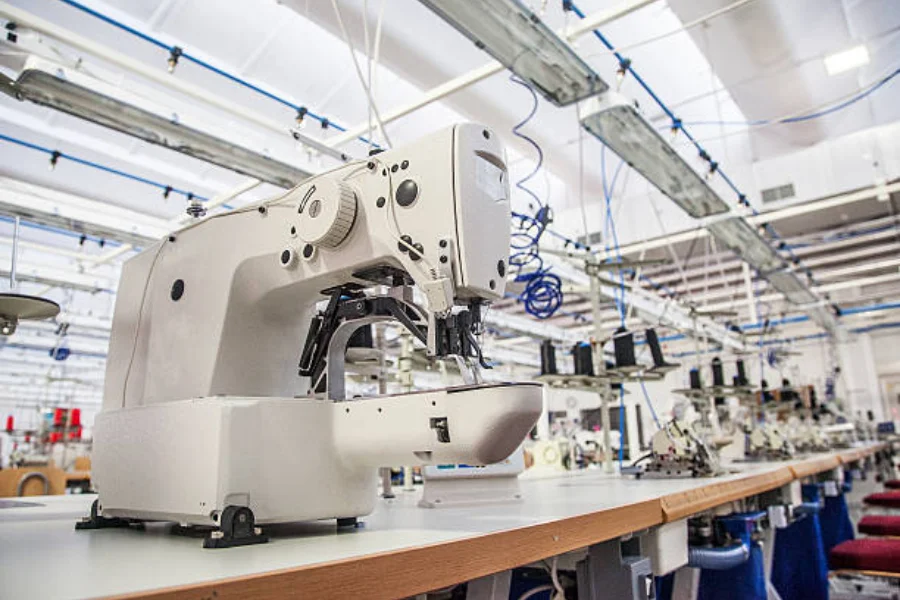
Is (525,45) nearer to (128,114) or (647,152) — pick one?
(647,152)

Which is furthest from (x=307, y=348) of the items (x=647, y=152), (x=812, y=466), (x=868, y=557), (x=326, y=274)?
(x=812, y=466)

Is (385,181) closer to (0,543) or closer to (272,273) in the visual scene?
(272,273)

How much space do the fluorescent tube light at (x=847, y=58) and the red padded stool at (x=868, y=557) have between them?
96.6 inches

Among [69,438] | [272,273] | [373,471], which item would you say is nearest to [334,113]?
[272,273]

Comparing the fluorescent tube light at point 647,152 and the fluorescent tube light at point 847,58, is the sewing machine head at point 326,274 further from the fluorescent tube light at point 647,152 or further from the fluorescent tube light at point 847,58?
the fluorescent tube light at point 847,58

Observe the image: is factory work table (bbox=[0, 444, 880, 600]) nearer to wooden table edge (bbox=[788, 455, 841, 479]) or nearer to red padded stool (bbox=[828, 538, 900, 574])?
red padded stool (bbox=[828, 538, 900, 574])

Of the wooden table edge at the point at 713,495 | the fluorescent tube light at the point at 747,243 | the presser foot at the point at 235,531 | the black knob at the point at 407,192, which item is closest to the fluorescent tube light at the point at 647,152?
the fluorescent tube light at the point at 747,243

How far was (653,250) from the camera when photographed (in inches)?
225

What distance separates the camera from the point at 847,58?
3.39 m

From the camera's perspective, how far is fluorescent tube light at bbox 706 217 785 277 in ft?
14.3

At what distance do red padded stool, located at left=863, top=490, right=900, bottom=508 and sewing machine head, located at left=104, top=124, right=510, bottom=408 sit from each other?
408 cm

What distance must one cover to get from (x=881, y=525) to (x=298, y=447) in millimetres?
3257

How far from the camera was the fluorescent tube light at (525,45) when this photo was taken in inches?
81.5

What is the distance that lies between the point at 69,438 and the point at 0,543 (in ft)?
24.6
